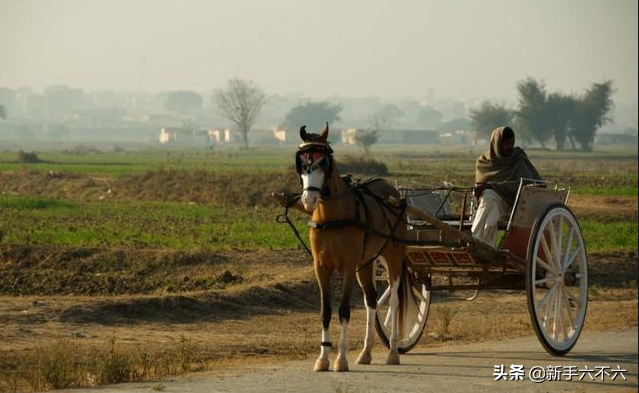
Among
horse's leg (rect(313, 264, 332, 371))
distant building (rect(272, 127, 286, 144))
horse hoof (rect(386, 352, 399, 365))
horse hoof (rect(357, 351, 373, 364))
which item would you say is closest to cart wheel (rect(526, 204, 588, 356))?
horse hoof (rect(386, 352, 399, 365))

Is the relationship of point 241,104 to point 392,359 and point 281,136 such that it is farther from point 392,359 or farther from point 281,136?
point 392,359

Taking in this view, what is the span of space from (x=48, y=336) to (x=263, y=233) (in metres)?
14.6

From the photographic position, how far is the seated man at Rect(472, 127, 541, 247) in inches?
511

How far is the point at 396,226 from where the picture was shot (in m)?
12.5

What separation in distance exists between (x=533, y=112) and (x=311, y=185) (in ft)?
403

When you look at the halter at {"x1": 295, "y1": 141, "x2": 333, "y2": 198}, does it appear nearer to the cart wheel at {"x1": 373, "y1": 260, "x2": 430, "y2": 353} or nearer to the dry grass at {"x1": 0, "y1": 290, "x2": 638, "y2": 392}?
the cart wheel at {"x1": 373, "y1": 260, "x2": 430, "y2": 353}

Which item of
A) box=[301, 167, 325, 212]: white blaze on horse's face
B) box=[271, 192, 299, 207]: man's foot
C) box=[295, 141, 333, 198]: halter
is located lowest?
box=[271, 192, 299, 207]: man's foot

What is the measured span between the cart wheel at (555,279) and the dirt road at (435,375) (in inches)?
Result: 9.6

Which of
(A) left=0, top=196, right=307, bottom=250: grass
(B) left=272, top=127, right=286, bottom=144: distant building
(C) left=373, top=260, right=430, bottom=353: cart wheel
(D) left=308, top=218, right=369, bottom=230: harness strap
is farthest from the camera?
(B) left=272, top=127, right=286, bottom=144: distant building

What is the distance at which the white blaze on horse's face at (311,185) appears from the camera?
36.2 ft

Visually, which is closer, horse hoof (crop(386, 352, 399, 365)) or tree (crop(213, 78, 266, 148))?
horse hoof (crop(386, 352, 399, 365))

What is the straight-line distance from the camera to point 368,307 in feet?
40.5

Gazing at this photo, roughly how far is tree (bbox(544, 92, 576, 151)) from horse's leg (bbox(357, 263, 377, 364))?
399 ft

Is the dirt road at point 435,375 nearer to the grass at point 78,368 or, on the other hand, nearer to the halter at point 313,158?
the grass at point 78,368
